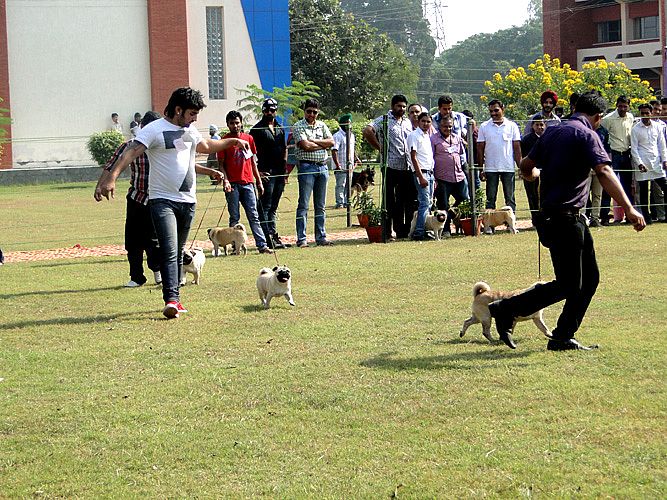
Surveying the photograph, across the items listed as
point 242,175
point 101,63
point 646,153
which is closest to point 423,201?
point 242,175

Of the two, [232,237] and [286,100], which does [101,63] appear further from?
[232,237]

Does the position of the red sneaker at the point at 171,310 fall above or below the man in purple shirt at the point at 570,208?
below

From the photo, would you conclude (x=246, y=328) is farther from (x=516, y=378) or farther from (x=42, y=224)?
(x=42, y=224)

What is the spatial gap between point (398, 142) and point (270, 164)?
1980 millimetres

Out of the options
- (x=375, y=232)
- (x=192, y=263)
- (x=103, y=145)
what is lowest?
(x=192, y=263)

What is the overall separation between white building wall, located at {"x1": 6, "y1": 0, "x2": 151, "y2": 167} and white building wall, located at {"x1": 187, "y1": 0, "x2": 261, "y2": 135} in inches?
144

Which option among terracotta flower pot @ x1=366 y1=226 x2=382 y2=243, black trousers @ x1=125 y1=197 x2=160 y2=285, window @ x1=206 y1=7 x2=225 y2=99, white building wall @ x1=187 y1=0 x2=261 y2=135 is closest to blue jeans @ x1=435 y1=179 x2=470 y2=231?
terracotta flower pot @ x1=366 y1=226 x2=382 y2=243

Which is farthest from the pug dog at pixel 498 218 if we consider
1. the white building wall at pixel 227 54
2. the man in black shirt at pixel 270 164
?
the white building wall at pixel 227 54

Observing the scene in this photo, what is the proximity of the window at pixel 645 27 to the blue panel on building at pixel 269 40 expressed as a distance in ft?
71.4

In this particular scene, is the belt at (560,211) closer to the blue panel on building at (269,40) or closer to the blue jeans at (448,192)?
the blue jeans at (448,192)

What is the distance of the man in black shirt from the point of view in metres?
16.7

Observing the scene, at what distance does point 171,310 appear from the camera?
1027 cm

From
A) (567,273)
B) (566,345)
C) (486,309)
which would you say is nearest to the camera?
(567,273)

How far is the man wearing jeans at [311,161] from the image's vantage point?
16.4 m
